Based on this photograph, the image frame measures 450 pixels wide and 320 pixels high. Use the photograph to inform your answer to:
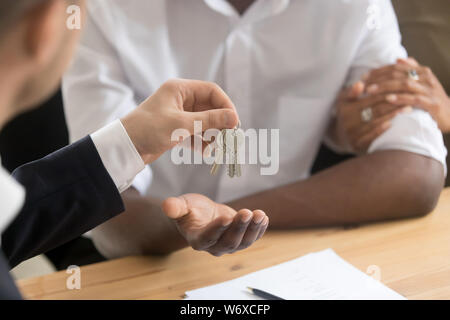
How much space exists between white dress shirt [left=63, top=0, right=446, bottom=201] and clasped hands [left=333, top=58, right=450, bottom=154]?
10mm

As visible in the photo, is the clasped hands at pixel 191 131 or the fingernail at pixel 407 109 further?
the fingernail at pixel 407 109

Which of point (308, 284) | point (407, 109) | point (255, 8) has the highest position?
point (255, 8)

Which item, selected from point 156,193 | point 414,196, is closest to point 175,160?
point 156,193

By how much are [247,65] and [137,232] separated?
21cm

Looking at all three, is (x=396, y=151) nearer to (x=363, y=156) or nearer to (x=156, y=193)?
(x=363, y=156)

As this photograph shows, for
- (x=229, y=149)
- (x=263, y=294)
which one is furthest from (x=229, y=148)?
(x=263, y=294)

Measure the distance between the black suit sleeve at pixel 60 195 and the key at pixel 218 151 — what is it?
0.09 metres

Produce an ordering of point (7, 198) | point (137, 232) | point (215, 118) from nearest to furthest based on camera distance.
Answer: point (7, 198)
point (215, 118)
point (137, 232)

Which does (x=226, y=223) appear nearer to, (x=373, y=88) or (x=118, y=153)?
(x=118, y=153)

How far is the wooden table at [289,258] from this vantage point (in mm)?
484

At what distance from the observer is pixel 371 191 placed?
1.80 feet

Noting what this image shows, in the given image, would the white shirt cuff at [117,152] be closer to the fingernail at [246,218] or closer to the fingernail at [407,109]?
the fingernail at [246,218]

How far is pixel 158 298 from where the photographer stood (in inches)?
18.8

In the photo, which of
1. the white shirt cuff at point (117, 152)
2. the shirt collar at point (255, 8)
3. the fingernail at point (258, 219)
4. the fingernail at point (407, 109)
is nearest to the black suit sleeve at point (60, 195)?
the white shirt cuff at point (117, 152)
